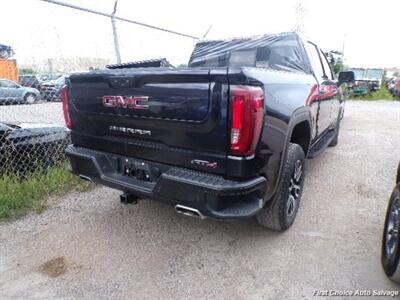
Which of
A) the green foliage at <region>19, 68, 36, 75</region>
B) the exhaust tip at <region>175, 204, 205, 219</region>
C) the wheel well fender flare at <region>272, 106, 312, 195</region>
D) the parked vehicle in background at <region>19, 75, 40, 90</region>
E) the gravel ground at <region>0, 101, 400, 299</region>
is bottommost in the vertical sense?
the gravel ground at <region>0, 101, 400, 299</region>

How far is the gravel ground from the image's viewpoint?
8.12 ft

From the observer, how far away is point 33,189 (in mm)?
4047

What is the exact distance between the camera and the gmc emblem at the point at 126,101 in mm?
2538

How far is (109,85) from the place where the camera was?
2.72 meters

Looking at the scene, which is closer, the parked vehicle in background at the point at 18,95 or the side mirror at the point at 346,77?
the side mirror at the point at 346,77

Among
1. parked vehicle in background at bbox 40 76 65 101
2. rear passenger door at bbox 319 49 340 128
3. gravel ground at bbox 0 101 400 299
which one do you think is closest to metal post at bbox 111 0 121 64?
parked vehicle in background at bbox 40 76 65 101

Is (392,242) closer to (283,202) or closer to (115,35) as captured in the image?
(283,202)

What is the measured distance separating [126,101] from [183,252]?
4.55ft

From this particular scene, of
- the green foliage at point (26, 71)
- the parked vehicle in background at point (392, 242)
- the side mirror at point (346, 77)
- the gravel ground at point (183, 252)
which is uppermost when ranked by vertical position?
the green foliage at point (26, 71)

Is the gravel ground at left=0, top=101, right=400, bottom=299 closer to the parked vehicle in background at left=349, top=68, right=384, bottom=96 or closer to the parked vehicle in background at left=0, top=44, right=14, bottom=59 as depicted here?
the parked vehicle in background at left=0, top=44, right=14, bottom=59

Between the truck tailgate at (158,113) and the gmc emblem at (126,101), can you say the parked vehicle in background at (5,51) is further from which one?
the gmc emblem at (126,101)

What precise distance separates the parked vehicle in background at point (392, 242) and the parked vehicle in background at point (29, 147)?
13.2ft

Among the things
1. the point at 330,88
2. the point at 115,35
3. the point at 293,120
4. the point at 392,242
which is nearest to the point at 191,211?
the point at 293,120

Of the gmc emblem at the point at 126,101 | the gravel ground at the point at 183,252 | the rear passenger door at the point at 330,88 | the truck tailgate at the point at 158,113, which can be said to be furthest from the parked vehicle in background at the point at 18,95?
the rear passenger door at the point at 330,88
